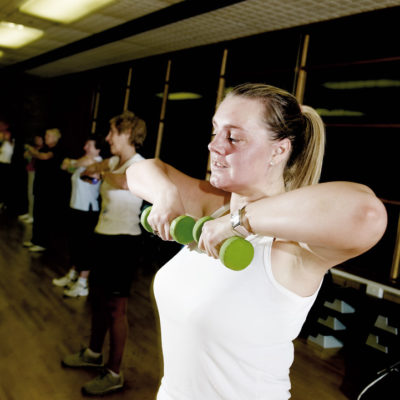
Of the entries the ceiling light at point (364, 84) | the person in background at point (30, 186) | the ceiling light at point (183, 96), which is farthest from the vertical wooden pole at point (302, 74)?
the person in background at point (30, 186)

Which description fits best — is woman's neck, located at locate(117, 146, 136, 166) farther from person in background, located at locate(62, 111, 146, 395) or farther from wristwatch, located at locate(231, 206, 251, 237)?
wristwatch, located at locate(231, 206, 251, 237)

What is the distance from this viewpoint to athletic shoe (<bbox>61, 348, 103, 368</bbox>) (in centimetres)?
269

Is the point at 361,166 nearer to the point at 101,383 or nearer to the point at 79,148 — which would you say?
the point at 101,383

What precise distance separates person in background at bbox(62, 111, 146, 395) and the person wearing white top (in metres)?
1.35

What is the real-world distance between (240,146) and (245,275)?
0.27 metres

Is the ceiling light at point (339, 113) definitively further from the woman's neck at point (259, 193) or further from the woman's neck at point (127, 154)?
the woman's neck at point (259, 193)

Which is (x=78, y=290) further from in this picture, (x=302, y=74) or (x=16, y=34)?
Answer: (x=16, y=34)

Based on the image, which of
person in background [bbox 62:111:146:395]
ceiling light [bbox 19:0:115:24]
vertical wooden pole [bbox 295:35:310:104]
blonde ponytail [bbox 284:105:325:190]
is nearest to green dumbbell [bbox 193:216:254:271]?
blonde ponytail [bbox 284:105:325:190]

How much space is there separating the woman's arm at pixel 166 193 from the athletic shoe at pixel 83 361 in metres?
1.89

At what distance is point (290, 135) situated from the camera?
90cm

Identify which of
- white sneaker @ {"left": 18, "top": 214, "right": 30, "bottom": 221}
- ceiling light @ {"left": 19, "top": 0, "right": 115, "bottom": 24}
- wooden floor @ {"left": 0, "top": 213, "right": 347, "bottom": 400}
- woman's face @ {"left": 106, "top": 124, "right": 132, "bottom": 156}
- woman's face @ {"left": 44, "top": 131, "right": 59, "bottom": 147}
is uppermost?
ceiling light @ {"left": 19, "top": 0, "right": 115, "bottom": 24}

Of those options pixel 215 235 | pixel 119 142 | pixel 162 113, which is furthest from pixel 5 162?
pixel 215 235

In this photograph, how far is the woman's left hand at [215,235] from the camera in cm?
70

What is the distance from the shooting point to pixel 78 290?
394cm
